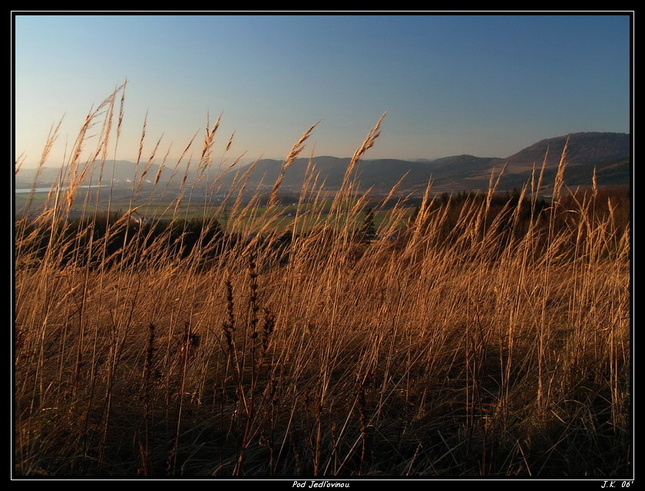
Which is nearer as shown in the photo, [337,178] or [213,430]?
[213,430]

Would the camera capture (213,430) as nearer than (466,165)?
Yes

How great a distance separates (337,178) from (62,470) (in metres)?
1.94
